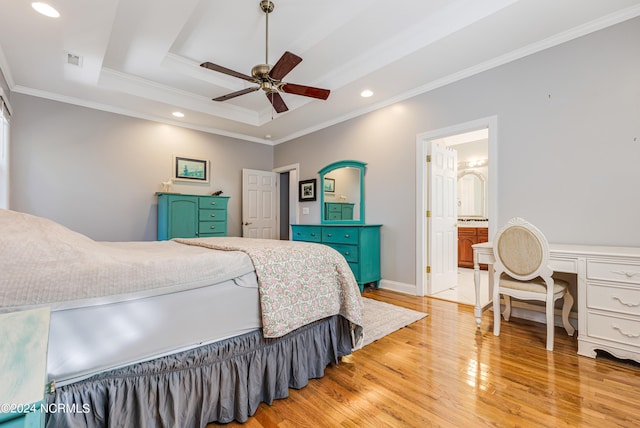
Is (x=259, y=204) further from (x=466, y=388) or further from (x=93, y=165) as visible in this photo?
(x=466, y=388)

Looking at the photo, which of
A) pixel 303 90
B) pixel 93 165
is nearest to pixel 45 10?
pixel 303 90

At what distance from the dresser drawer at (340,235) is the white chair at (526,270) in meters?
1.72

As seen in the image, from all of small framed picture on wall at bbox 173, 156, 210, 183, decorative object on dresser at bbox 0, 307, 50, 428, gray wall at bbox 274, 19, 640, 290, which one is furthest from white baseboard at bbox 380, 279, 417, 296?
decorative object on dresser at bbox 0, 307, 50, 428

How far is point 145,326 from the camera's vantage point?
4.02 ft

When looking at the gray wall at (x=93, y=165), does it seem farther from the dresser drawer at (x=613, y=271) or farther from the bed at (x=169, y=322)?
the dresser drawer at (x=613, y=271)

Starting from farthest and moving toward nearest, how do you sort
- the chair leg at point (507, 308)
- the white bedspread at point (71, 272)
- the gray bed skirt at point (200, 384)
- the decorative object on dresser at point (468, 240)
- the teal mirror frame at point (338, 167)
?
1. the decorative object on dresser at point (468, 240)
2. the teal mirror frame at point (338, 167)
3. the chair leg at point (507, 308)
4. the gray bed skirt at point (200, 384)
5. the white bedspread at point (71, 272)

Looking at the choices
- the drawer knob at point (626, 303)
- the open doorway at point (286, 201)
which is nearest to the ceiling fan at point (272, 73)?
the drawer knob at point (626, 303)

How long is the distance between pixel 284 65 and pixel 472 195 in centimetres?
529

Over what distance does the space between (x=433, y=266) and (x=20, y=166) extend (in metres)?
5.24

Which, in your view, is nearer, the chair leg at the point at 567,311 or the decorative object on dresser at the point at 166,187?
the chair leg at the point at 567,311

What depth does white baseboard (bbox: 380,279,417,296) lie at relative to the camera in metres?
3.71

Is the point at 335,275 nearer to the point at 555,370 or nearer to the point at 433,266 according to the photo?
Result: the point at 555,370

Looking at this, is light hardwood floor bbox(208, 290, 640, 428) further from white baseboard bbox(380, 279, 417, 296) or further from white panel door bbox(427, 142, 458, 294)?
white panel door bbox(427, 142, 458, 294)

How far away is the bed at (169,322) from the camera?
1.05 m
